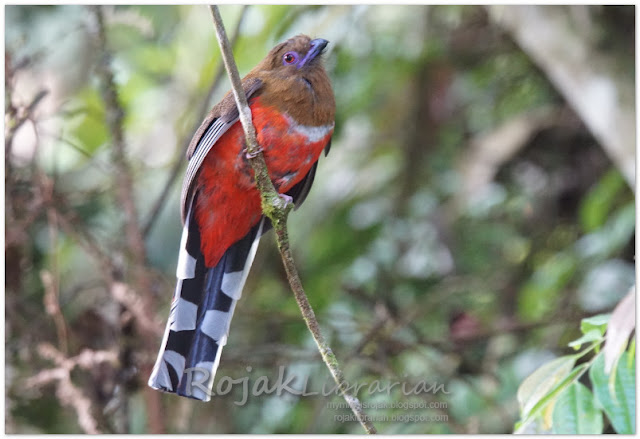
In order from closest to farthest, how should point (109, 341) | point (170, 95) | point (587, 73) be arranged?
point (109, 341), point (587, 73), point (170, 95)

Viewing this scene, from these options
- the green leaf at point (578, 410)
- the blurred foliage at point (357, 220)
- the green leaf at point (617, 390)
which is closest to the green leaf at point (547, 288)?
the blurred foliage at point (357, 220)

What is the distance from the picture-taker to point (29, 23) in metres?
2.42

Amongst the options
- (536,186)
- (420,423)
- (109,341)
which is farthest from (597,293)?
(109,341)

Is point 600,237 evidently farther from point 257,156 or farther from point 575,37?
point 257,156

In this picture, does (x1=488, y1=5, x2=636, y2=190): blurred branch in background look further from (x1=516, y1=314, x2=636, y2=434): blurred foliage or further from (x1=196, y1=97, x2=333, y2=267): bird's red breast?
(x1=196, y1=97, x2=333, y2=267): bird's red breast

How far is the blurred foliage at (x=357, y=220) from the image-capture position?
99.3 inches

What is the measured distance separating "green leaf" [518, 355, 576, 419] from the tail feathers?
74 cm

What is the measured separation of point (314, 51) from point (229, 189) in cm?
42

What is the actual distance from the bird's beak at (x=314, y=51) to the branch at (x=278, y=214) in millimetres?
302

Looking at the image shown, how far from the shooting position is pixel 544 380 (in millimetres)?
1688

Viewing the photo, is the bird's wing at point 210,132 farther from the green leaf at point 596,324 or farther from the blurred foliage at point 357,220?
the green leaf at point 596,324

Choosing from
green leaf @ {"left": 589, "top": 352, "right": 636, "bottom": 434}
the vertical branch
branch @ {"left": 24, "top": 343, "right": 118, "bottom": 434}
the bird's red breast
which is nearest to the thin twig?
the vertical branch

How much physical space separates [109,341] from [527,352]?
152 cm

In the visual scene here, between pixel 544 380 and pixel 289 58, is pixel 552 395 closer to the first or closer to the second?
pixel 544 380
